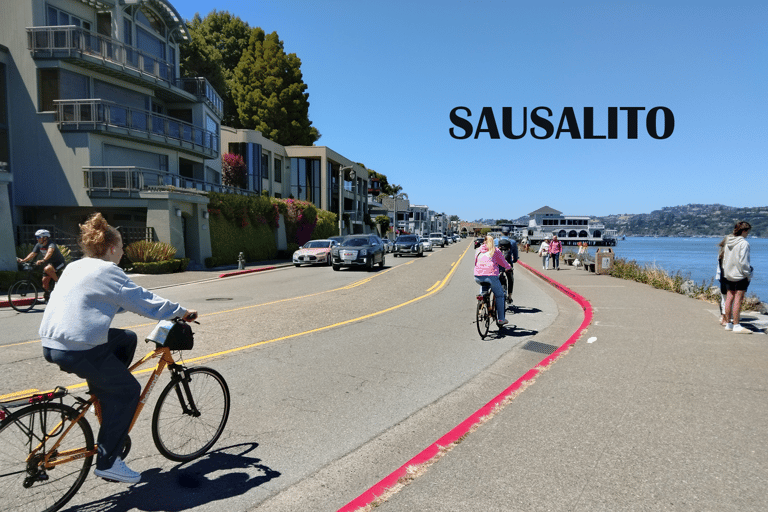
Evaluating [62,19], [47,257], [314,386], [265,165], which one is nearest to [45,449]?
[314,386]

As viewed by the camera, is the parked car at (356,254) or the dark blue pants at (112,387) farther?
the parked car at (356,254)

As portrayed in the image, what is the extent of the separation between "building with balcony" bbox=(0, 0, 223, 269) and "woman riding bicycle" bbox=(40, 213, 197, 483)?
2279 centimetres

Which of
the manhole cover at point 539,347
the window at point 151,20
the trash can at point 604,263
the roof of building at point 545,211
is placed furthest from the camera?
the roof of building at point 545,211

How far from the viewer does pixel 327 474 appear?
4062mm

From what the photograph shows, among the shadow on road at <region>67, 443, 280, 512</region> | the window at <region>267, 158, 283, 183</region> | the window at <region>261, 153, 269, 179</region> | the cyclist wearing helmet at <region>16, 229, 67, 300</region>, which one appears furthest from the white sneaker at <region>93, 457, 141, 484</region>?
the window at <region>267, 158, 283, 183</region>

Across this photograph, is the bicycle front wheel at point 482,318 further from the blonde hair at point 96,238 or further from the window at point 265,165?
the window at point 265,165

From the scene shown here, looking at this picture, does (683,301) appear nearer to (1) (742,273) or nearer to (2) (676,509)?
(1) (742,273)

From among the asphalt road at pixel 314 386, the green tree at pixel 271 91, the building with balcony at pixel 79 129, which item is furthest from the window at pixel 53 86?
the green tree at pixel 271 91

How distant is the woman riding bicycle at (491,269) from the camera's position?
31.0 feet

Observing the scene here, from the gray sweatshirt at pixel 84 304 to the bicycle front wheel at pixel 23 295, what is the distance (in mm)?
11523

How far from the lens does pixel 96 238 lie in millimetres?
3486

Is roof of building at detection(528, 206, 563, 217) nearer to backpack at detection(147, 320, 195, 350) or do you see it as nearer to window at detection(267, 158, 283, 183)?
window at detection(267, 158, 283, 183)

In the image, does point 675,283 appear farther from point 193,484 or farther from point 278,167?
point 278,167

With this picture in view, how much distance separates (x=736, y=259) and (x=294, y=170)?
49913mm
